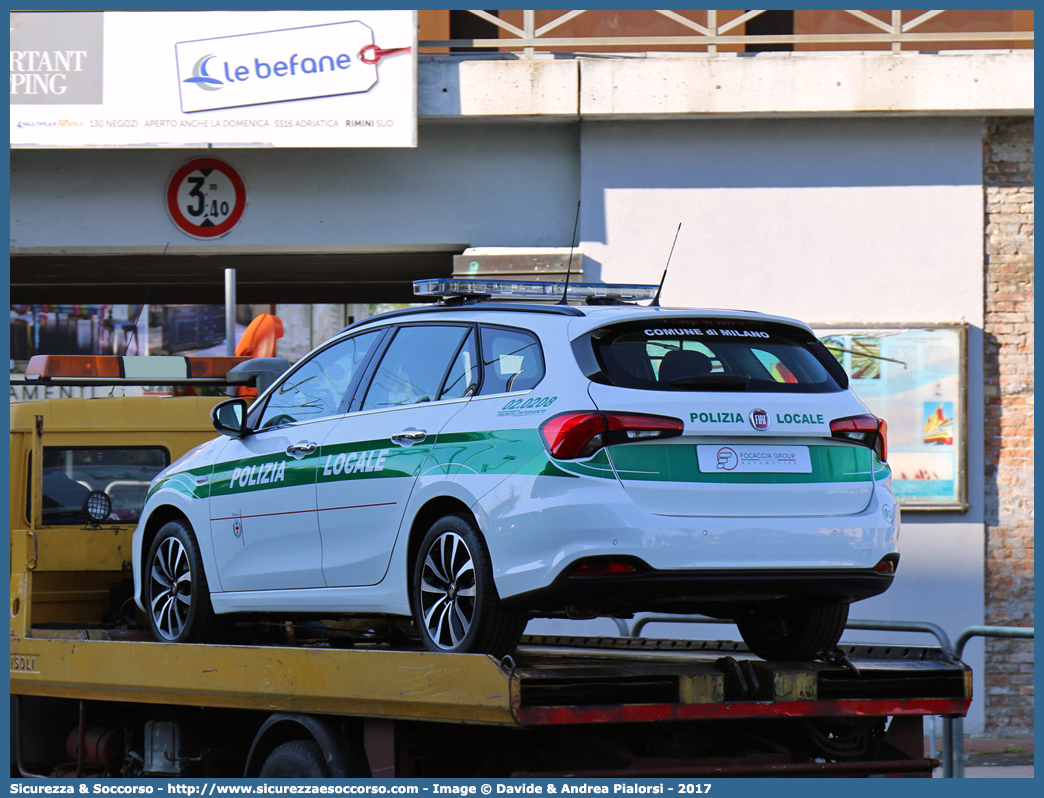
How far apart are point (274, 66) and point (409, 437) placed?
280 inches

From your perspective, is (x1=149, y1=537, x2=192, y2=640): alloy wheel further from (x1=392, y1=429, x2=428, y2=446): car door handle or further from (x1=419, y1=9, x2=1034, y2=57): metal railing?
(x1=419, y1=9, x2=1034, y2=57): metal railing

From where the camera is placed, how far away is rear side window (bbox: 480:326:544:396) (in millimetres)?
5316

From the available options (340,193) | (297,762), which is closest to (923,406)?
(340,193)

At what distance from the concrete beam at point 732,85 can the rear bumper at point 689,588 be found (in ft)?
23.1

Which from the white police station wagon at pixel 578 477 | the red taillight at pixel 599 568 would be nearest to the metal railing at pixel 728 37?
the white police station wagon at pixel 578 477

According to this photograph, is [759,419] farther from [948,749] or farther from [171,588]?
[171,588]

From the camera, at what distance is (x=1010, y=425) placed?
1144 cm

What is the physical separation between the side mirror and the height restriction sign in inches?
221

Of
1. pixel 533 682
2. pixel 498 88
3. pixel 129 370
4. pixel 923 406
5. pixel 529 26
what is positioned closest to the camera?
pixel 533 682

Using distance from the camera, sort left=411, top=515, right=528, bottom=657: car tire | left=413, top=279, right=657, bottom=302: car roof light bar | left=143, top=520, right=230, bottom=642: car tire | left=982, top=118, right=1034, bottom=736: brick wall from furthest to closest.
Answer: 1. left=982, top=118, right=1034, bottom=736: brick wall
2. left=143, top=520, right=230, bottom=642: car tire
3. left=413, top=279, right=657, bottom=302: car roof light bar
4. left=411, top=515, right=528, bottom=657: car tire

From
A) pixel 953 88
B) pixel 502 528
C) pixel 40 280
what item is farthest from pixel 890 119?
pixel 40 280

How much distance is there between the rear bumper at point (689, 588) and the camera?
4879 mm

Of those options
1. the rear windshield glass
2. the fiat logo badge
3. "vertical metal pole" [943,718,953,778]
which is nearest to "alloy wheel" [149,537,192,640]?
the rear windshield glass

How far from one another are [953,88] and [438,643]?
8.09 m
